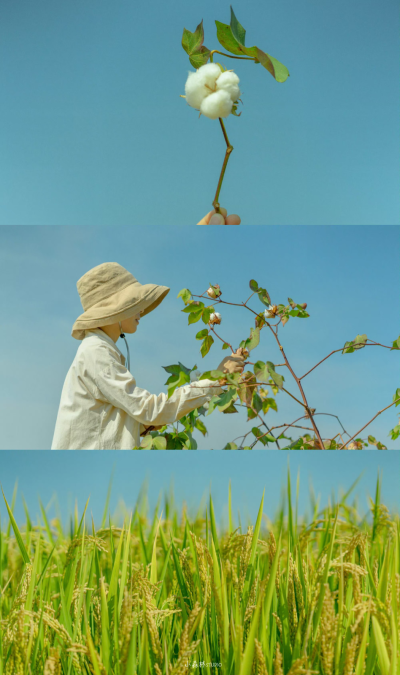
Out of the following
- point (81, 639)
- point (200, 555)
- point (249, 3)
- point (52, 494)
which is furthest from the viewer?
point (249, 3)

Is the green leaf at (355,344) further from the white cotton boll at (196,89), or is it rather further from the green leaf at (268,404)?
the white cotton boll at (196,89)

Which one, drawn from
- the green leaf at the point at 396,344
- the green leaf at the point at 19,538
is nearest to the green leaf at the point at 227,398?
the green leaf at the point at 396,344

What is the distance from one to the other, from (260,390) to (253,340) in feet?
0.50

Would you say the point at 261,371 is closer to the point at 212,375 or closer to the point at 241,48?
the point at 212,375

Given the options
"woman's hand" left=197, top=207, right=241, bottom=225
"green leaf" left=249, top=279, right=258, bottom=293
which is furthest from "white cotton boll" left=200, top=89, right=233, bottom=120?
"green leaf" left=249, top=279, right=258, bottom=293

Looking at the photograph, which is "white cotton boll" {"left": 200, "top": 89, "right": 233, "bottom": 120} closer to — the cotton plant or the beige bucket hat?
the cotton plant

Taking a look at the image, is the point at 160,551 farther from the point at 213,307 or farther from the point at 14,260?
the point at 14,260

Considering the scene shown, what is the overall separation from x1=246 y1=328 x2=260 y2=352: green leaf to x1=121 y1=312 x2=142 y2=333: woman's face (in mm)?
344

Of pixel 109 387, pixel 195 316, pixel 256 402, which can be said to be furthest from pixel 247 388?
pixel 109 387

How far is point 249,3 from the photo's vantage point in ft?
8.07

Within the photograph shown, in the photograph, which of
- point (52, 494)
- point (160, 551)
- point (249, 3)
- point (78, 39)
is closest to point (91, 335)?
point (52, 494)

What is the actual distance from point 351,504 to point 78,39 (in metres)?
2.16

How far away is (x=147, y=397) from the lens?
65.2 inches

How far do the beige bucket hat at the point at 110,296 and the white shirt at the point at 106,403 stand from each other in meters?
0.07
